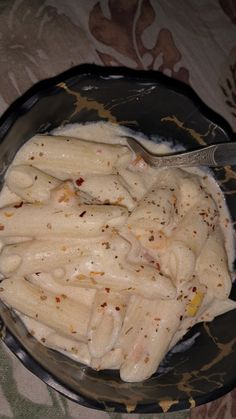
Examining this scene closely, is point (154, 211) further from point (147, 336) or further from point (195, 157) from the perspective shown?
point (147, 336)

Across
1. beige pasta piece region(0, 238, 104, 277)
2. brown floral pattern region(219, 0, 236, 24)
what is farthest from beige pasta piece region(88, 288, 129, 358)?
brown floral pattern region(219, 0, 236, 24)

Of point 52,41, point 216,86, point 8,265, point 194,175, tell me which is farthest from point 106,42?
point 8,265

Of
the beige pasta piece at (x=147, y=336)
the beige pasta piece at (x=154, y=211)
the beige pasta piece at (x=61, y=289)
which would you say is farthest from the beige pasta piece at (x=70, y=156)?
the beige pasta piece at (x=147, y=336)

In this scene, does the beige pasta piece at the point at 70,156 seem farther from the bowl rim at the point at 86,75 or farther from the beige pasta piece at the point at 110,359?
the beige pasta piece at the point at 110,359

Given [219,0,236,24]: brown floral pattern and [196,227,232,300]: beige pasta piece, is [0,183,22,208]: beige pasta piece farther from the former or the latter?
[219,0,236,24]: brown floral pattern

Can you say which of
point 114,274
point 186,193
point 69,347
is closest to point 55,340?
point 69,347

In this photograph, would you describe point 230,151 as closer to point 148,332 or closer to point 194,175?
point 194,175

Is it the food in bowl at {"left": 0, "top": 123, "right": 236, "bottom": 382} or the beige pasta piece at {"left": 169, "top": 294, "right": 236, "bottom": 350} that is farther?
the beige pasta piece at {"left": 169, "top": 294, "right": 236, "bottom": 350}
